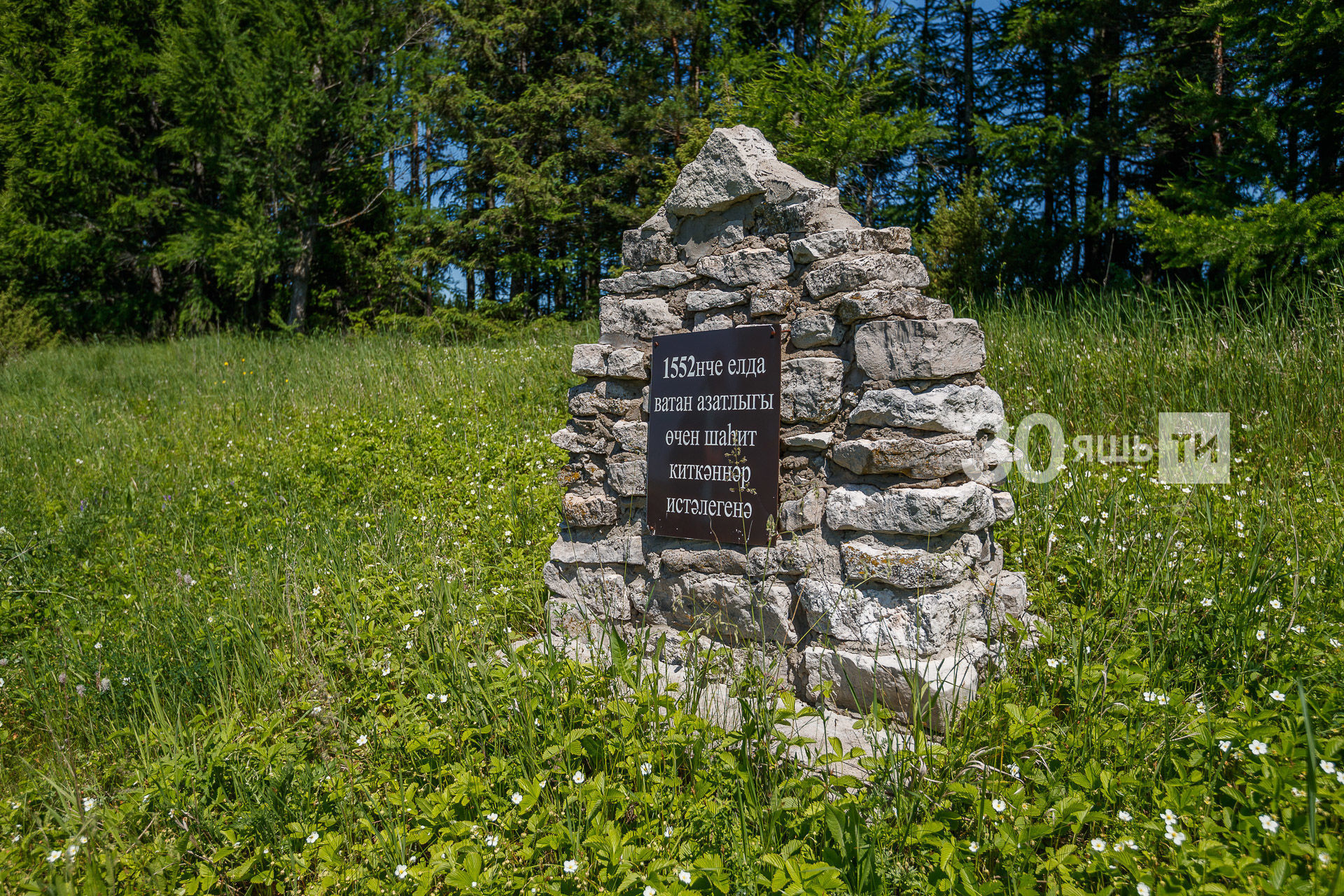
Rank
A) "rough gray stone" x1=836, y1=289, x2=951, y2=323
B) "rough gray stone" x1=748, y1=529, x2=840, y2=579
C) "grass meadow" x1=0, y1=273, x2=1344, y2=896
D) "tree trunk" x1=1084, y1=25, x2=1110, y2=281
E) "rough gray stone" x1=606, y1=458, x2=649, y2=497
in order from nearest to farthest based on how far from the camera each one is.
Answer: "grass meadow" x1=0, y1=273, x2=1344, y2=896
"rough gray stone" x1=836, y1=289, x2=951, y2=323
"rough gray stone" x1=748, y1=529, x2=840, y2=579
"rough gray stone" x1=606, y1=458, x2=649, y2=497
"tree trunk" x1=1084, y1=25, x2=1110, y2=281

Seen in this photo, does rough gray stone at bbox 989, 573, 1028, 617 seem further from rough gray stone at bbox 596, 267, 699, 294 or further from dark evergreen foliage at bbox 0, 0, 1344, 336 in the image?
dark evergreen foliage at bbox 0, 0, 1344, 336

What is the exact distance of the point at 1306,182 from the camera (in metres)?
8.01

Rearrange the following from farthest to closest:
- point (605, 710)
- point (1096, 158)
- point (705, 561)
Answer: point (1096, 158), point (705, 561), point (605, 710)

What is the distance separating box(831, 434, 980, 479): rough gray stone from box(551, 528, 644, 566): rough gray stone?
125 centimetres

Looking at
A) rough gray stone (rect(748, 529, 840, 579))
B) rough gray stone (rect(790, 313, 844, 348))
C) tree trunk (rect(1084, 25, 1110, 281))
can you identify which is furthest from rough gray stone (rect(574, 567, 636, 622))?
tree trunk (rect(1084, 25, 1110, 281))

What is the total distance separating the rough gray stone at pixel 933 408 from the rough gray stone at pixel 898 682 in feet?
3.01

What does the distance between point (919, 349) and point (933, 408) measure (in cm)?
24

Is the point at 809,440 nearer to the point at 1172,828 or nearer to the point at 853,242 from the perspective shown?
the point at 853,242

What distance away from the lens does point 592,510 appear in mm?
3488

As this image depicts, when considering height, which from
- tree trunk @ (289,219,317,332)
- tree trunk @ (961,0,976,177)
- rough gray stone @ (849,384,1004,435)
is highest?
tree trunk @ (961,0,976,177)

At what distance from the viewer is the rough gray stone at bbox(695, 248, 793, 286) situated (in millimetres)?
3098

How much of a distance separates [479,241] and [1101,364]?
12.5m

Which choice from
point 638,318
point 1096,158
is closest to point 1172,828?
point 638,318

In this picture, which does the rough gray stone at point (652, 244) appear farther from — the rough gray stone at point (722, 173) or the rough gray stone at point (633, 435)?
the rough gray stone at point (633, 435)
